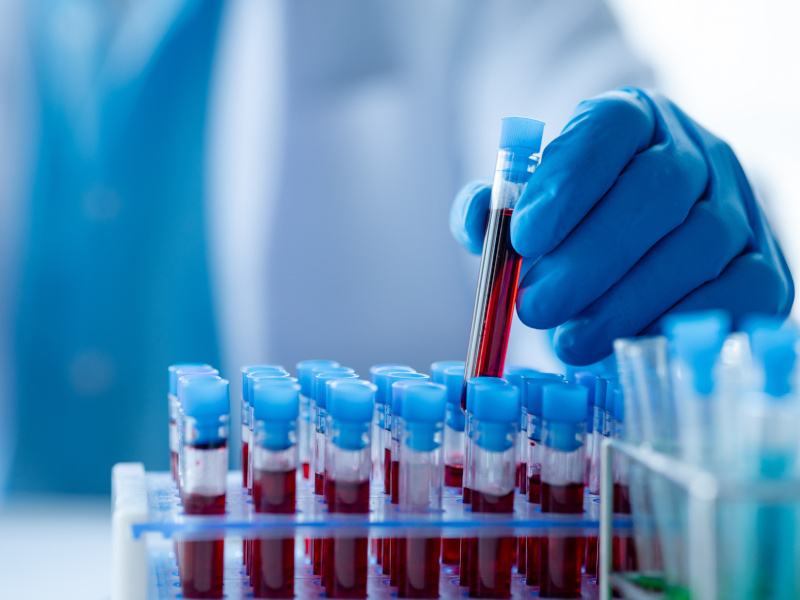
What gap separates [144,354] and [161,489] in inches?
58.5

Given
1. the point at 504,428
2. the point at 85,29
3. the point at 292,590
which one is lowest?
the point at 292,590

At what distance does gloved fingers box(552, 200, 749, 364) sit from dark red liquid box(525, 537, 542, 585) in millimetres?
349

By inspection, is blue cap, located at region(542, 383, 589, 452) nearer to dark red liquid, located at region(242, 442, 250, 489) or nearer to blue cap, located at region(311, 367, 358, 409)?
blue cap, located at region(311, 367, 358, 409)

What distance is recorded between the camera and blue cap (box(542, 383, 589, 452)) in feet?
3.78

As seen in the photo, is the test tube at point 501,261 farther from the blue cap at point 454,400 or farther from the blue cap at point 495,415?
the blue cap at point 495,415

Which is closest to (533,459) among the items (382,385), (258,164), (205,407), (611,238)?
(382,385)

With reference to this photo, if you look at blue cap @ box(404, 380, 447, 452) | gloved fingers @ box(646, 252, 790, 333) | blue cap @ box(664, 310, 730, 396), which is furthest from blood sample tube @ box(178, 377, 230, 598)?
gloved fingers @ box(646, 252, 790, 333)

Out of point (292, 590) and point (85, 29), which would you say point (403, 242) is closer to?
point (85, 29)

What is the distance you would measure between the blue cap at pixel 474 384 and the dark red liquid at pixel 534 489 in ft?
0.48

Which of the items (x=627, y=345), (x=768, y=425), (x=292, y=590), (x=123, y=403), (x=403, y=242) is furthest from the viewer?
(x=403, y=242)

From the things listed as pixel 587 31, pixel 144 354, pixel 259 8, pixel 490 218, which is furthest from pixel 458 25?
pixel 490 218

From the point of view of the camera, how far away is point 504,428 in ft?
3.73

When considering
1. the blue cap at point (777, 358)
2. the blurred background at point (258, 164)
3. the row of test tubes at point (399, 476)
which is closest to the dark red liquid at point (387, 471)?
the row of test tubes at point (399, 476)

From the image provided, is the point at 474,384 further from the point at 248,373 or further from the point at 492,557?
the point at 248,373
